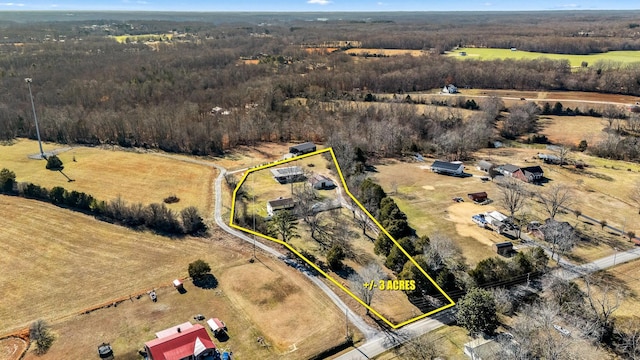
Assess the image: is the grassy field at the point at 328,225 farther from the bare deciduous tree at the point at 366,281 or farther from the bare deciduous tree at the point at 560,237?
the bare deciduous tree at the point at 560,237

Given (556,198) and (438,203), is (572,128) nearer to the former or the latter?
(556,198)

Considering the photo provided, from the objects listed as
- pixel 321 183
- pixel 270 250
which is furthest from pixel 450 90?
pixel 270 250

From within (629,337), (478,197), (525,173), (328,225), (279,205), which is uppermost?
(525,173)

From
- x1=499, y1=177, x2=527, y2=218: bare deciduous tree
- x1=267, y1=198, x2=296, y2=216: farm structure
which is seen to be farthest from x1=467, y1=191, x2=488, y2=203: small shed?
x1=267, y1=198, x2=296, y2=216: farm structure

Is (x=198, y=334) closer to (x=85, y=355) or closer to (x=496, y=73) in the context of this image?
(x=85, y=355)

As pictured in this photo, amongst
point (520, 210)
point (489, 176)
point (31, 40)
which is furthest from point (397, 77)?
point (31, 40)

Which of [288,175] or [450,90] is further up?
[450,90]
